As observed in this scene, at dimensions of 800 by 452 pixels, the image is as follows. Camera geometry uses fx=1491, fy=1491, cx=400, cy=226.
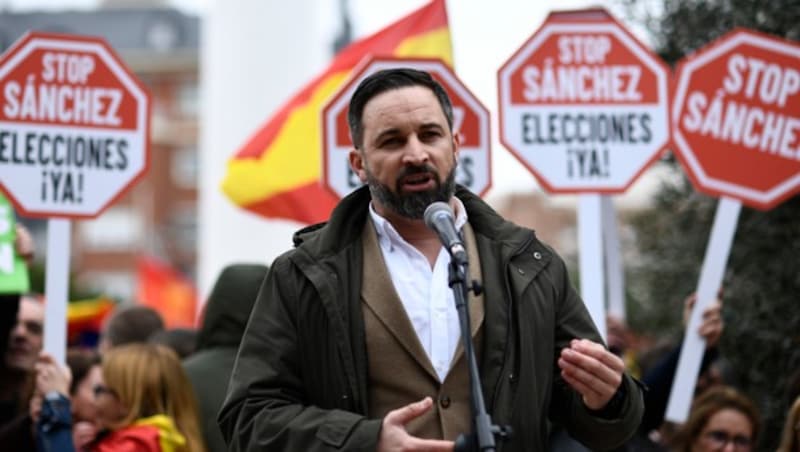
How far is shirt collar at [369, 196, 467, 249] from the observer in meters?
3.57

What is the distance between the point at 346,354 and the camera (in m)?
3.39

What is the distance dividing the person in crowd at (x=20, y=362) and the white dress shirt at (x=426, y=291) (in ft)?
7.86

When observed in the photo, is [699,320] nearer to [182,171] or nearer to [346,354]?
[346,354]

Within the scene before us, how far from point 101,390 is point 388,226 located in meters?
2.30

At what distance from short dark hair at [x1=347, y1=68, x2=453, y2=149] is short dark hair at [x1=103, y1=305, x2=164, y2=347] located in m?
3.99

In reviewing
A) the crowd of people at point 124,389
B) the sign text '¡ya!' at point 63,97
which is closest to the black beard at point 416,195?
the crowd of people at point 124,389

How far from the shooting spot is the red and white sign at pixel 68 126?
5742 mm

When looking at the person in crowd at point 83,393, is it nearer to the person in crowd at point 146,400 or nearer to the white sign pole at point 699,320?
the person in crowd at point 146,400

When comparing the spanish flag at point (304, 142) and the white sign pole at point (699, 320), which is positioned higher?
the spanish flag at point (304, 142)

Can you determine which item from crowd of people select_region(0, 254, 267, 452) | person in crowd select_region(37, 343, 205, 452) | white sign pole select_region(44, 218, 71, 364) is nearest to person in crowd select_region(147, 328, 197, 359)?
crowd of people select_region(0, 254, 267, 452)

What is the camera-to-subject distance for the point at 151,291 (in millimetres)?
23516

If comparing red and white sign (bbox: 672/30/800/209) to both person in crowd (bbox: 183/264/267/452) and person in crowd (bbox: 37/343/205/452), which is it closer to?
person in crowd (bbox: 183/264/267/452)

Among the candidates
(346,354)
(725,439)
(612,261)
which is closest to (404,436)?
(346,354)

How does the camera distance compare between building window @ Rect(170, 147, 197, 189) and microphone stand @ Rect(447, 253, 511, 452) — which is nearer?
microphone stand @ Rect(447, 253, 511, 452)
